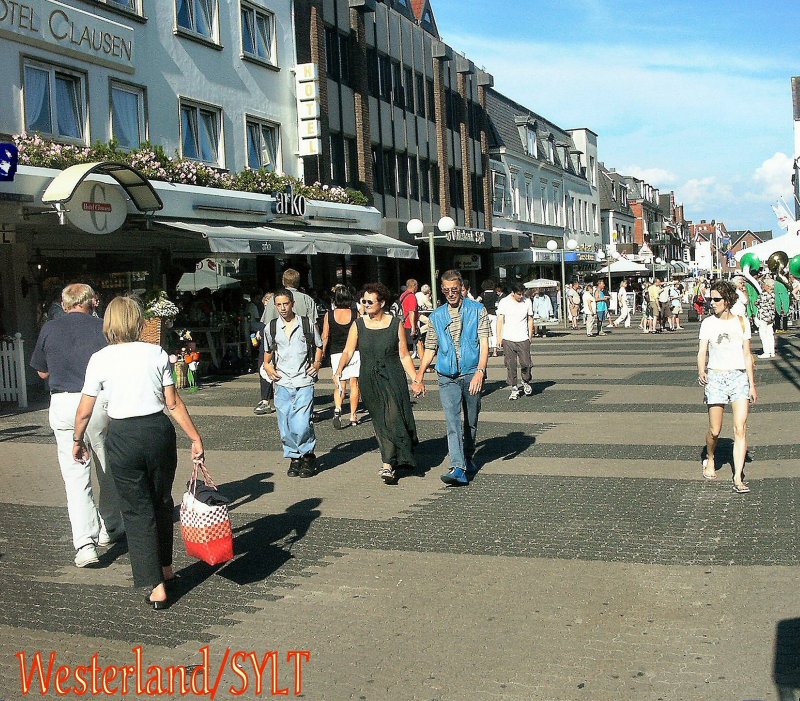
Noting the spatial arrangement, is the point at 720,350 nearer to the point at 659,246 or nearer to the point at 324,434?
the point at 324,434

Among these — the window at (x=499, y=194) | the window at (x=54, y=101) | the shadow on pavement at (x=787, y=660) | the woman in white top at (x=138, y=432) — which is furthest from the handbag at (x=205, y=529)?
the window at (x=499, y=194)

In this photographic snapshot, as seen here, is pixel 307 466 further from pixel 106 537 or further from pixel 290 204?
pixel 290 204

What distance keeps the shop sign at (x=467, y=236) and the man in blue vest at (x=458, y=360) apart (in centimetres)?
2171

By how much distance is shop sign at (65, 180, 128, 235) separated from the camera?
15.7 m

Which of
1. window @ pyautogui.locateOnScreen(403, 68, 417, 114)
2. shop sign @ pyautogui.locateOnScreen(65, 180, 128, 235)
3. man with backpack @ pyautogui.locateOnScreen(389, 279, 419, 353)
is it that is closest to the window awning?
shop sign @ pyautogui.locateOnScreen(65, 180, 128, 235)

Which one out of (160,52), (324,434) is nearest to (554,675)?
(324,434)

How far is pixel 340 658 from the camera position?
15.7 ft

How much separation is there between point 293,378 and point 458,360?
1.69 m

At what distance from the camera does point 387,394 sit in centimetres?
912

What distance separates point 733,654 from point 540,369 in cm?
1582

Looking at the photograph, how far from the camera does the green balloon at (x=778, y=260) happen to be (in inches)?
624

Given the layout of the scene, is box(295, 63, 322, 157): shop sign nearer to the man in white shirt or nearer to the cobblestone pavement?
the man in white shirt

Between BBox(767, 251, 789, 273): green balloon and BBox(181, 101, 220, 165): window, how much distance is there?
12.0 metres

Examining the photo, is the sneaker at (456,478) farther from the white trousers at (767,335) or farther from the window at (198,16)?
A: the window at (198,16)
